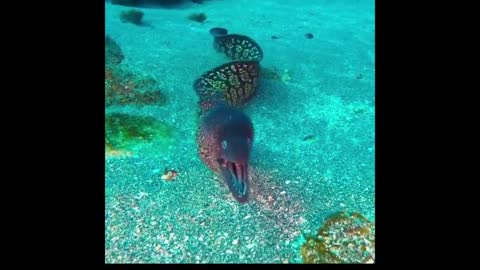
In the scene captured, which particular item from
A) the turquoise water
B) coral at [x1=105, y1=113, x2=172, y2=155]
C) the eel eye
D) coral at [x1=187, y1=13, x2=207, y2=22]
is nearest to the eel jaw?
the eel eye

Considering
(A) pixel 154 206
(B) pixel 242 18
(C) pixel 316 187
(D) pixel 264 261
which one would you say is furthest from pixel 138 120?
(B) pixel 242 18

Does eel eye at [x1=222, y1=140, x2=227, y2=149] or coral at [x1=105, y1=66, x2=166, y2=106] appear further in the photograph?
coral at [x1=105, y1=66, x2=166, y2=106]

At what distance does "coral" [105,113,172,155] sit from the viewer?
3.87 metres

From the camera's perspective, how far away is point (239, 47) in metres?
6.32

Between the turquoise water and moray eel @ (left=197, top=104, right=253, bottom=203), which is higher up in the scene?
moray eel @ (left=197, top=104, right=253, bottom=203)

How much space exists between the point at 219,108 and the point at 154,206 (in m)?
1.10

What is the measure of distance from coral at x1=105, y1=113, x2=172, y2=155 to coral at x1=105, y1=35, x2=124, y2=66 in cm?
146

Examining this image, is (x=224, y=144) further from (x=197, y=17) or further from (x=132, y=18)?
(x=197, y=17)

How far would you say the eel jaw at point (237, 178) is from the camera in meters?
2.73

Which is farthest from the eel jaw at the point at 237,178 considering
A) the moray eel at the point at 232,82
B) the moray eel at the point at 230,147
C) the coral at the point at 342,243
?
the moray eel at the point at 232,82

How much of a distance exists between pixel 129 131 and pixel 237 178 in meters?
1.83

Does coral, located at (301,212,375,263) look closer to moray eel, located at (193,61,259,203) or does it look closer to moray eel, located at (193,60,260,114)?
moray eel, located at (193,61,259,203)

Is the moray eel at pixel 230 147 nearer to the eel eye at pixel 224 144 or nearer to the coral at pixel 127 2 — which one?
the eel eye at pixel 224 144

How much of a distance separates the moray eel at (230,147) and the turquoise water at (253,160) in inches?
10.7
